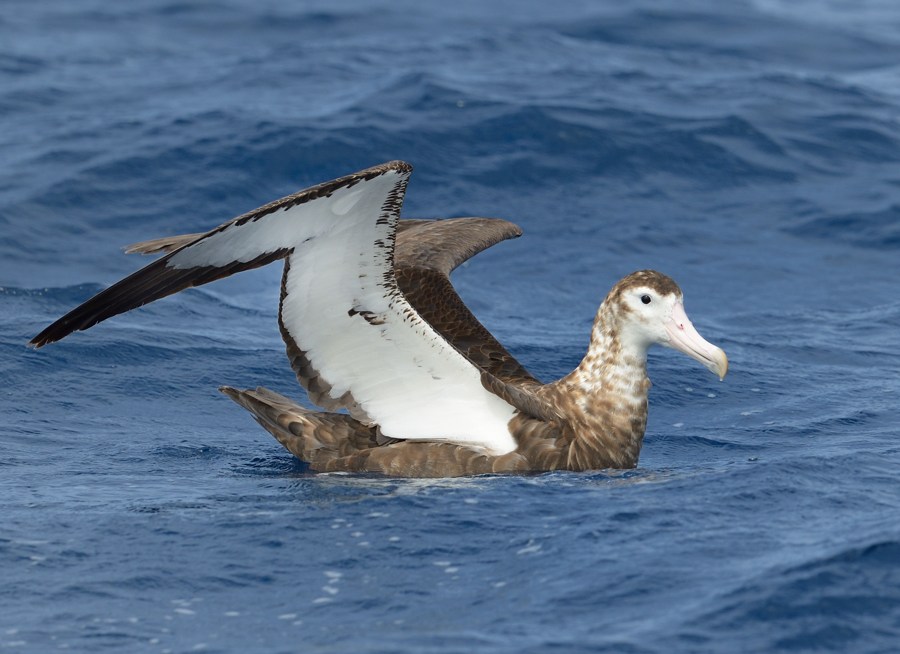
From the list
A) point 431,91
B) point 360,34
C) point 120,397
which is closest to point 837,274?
point 431,91

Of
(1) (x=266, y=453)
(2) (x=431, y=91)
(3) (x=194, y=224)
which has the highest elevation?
(2) (x=431, y=91)

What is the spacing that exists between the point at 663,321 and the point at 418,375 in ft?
5.07

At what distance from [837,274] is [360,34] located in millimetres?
11293

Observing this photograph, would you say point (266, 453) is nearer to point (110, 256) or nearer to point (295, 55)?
point (110, 256)

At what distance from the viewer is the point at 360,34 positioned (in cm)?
2419

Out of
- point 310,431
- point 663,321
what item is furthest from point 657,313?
point 310,431

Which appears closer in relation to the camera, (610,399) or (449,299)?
(610,399)

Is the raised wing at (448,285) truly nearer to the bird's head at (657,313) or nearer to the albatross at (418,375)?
the albatross at (418,375)

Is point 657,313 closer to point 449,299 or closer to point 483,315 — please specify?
point 449,299

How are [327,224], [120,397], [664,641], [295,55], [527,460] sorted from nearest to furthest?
[664,641], [327,224], [527,460], [120,397], [295,55]

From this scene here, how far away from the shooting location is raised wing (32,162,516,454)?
8094 mm

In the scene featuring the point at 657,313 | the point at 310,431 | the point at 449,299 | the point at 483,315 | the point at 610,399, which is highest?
the point at 657,313

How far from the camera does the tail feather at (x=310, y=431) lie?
376 inches

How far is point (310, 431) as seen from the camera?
9594 mm
